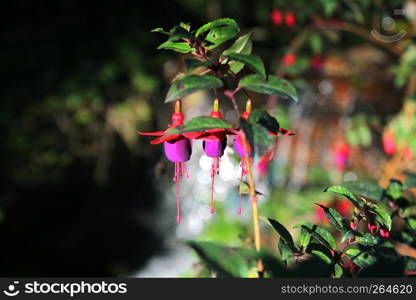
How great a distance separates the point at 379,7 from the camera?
1144mm

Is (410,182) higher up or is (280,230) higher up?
(410,182)

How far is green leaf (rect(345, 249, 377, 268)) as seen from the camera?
1.25 ft

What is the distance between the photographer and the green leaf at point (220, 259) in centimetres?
34

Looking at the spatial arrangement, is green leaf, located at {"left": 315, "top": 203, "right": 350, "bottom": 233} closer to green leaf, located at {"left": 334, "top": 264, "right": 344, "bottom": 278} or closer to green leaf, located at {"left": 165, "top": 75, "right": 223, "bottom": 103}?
green leaf, located at {"left": 334, "top": 264, "right": 344, "bottom": 278}

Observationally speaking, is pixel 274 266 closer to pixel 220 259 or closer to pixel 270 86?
pixel 220 259

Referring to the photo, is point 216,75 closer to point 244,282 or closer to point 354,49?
point 244,282

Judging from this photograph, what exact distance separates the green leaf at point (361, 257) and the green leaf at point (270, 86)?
0.16 m

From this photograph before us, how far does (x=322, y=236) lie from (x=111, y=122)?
1.92m

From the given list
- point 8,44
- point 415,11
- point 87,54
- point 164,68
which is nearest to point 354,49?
point 164,68

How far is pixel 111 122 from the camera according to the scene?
2219 mm
